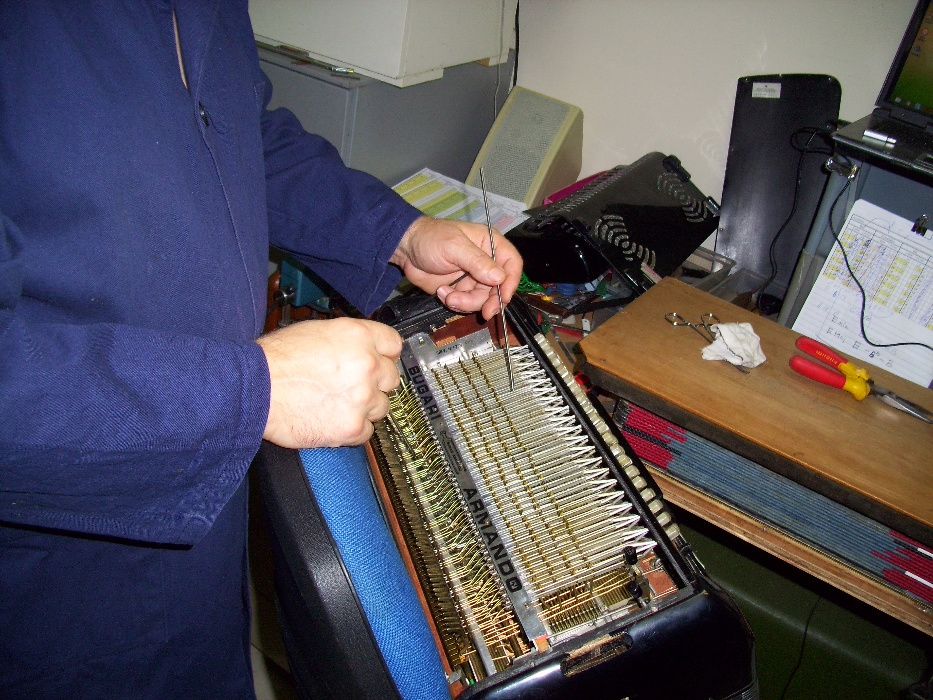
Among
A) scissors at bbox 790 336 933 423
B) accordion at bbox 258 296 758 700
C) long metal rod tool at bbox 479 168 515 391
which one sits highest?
long metal rod tool at bbox 479 168 515 391

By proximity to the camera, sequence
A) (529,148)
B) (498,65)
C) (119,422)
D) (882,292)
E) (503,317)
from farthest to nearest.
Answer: (498,65)
(529,148)
(882,292)
(503,317)
(119,422)

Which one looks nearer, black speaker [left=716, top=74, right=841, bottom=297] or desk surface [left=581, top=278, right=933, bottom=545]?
desk surface [left=581, top=278, right=933, bottom=545]

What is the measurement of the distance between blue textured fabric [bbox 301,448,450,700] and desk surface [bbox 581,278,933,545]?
53 centimetres

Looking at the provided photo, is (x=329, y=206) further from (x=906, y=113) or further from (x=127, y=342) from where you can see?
(x=906, y=113)

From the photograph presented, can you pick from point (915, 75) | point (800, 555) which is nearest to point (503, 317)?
point (800, 555)

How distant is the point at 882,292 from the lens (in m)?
1.39

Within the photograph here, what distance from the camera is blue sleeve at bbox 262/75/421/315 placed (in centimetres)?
107

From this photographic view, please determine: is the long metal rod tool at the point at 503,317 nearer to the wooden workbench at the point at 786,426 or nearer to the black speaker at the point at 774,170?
the wooden workbench at the point at 786,426

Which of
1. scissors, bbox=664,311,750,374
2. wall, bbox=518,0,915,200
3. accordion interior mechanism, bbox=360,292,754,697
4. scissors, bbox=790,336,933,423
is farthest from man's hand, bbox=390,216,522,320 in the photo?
wall, bbox=518,0,915,200

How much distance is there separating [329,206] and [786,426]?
833 millimetres

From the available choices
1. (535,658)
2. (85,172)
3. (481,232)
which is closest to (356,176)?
(481,232)

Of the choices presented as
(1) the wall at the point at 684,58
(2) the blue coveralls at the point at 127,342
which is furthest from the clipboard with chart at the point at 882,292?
(2) the blue coveralls at the point at 127,342

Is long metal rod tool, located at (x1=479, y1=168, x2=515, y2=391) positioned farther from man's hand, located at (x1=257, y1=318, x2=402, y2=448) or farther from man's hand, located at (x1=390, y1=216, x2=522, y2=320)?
man's hand, located at (x1=257, y1=318, x2=402, y2=448)

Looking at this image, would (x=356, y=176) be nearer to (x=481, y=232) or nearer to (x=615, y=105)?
(x=481, y=232)
